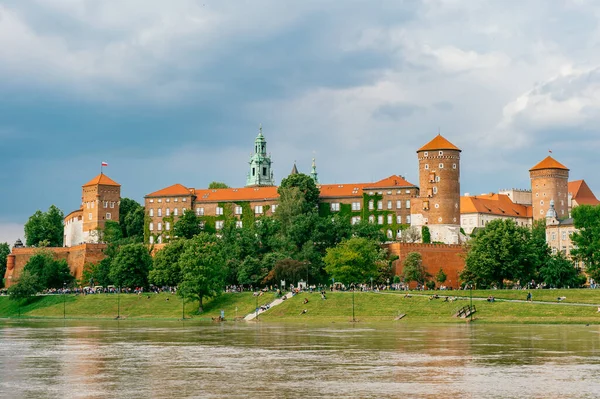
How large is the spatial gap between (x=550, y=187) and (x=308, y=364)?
10064 centimetres

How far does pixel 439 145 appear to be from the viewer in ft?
348

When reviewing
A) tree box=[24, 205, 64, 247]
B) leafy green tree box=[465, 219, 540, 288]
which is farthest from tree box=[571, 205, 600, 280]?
tree box=[24, 205, 64, 247]

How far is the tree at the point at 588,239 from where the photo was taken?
271 feet

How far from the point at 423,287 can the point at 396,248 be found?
7.49m

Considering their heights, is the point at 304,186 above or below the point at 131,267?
above

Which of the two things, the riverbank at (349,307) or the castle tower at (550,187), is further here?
the castle tower at (550,187)

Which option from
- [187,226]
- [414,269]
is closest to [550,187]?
[414,269]

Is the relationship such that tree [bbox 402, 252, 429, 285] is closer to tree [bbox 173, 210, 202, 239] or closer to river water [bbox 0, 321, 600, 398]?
tree [bbox 173, 210, 202, 239]

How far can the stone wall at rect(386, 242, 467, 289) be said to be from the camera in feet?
311

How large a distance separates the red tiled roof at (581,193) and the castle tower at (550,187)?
6224mm

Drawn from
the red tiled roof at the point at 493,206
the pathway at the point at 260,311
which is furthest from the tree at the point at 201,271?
the red tiled roof at the point at 493,206

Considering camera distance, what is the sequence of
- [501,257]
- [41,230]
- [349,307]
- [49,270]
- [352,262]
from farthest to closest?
[41,230] → [49,270] → [352,262] → [501,257] → [349,307]

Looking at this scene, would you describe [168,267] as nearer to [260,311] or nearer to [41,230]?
[260,311]

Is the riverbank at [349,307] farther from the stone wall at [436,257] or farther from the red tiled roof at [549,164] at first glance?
the red tiled roof at [549,164]
